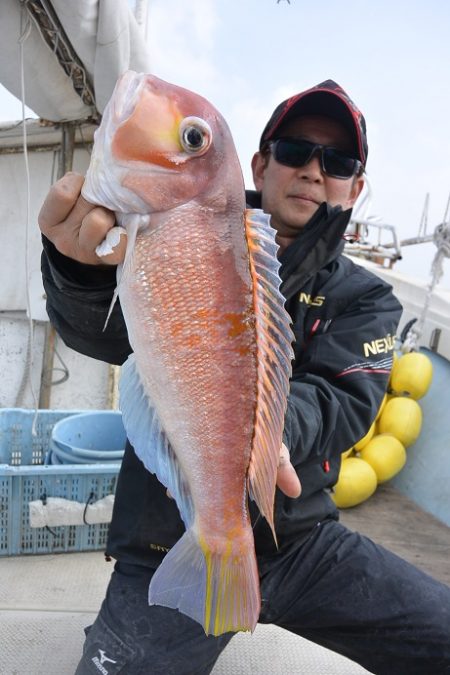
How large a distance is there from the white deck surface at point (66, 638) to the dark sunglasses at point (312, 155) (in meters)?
2.02

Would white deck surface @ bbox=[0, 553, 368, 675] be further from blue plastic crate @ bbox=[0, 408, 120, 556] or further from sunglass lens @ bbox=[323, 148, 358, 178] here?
sunglass lens @ bbox=[323, 148, 358, 178]

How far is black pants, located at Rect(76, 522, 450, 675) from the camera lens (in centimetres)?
175

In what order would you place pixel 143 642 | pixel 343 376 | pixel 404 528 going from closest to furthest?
1. pixel 143 642
2. pixel 343 376
3. pixel 404 528

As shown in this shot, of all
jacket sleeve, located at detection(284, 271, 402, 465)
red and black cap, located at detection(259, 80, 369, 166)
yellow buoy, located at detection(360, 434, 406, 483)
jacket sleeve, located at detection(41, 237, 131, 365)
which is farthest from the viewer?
yellow buoy, located at detection(360, 434, 406, 483)

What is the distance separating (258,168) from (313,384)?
1.09m

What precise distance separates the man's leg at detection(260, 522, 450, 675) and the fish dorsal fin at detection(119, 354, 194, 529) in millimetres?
867

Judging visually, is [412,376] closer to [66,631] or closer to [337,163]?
[337,163]

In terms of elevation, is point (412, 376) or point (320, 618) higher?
point (320, 618)

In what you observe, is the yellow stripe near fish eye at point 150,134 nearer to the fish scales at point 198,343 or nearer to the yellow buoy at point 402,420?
the fish scales at point 198,343

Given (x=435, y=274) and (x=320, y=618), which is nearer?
(x=320, y=618)

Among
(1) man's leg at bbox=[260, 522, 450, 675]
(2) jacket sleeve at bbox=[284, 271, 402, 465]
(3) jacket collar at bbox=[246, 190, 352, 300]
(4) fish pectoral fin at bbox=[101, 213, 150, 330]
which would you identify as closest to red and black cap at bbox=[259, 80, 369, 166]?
(3) jacket collar at bbox=[246, 190, 352, 300]

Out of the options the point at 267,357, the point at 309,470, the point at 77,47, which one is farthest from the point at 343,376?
the point at 77,47

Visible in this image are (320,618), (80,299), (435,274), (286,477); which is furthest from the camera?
(435,274)

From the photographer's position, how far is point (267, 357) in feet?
3.90
